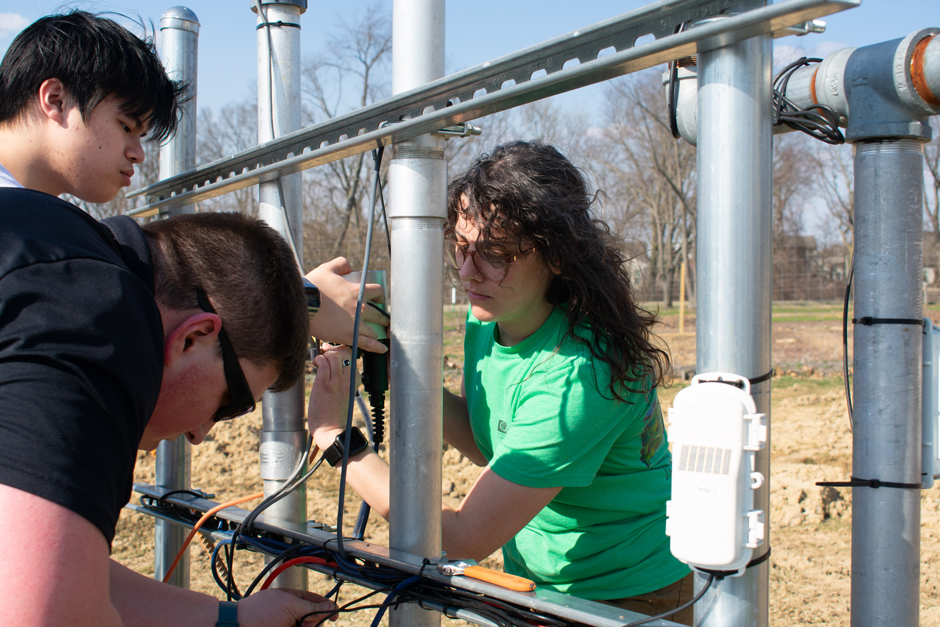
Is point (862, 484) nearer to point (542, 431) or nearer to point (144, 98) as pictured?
point (542, 431)

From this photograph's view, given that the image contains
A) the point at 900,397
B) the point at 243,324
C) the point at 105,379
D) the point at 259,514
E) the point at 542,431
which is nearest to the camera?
the point at 105,379

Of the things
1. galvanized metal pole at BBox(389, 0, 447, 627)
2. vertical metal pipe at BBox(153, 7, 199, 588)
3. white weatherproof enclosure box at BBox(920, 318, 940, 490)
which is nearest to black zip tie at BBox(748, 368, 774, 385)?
white weatherproof enclosure box at BBox(920, 318, 940, 490)

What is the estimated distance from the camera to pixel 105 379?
2.95 ft

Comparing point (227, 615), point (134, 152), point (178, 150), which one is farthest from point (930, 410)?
point (178, 150)

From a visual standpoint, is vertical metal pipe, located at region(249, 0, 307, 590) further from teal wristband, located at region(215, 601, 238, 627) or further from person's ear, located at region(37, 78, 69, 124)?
person's ear, located at region(37, 78, 69, 124)

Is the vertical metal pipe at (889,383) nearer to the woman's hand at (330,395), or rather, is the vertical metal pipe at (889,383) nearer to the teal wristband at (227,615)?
the woman's hand at (330,395)

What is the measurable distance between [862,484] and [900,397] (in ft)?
0.58

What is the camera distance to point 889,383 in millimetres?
1371

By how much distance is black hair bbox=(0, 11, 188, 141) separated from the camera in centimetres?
182

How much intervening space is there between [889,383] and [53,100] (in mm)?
2000

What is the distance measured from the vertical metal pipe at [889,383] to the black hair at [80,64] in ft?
5.58

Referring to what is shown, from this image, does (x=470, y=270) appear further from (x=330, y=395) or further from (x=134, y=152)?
(x=134, y=152)

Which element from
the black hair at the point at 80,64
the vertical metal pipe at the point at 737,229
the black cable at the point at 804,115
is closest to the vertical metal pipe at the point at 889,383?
the black cable at the point at 804,115

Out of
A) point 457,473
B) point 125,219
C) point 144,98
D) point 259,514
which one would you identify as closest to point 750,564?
point 125,219
